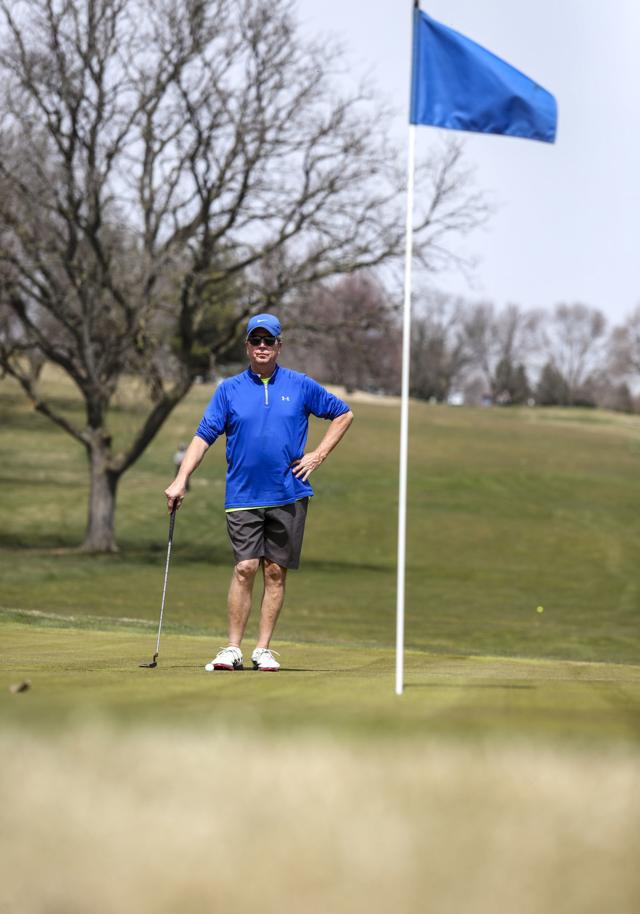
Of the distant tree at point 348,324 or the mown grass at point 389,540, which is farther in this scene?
the distant tree at point 348,324

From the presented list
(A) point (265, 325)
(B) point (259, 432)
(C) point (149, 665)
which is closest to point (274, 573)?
(B) point (259, 432)

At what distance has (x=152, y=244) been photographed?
29.0 meters

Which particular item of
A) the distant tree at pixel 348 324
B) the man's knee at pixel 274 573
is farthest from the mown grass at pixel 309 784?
the distant tree at pixel 348 324

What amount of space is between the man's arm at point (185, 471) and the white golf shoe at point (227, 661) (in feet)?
2.94

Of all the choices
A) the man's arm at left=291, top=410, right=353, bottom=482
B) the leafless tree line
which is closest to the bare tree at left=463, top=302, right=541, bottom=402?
the leafless tree line

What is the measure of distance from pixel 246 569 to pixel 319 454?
0.85 meters

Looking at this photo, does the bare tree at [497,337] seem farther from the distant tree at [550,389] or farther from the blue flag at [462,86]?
the blue flag at [462,86]

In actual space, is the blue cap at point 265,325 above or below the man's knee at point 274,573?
above

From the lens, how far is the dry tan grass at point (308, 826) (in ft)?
12.0

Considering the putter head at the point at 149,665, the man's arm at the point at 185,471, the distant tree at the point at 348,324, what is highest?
the distant tree at the point at 348,324

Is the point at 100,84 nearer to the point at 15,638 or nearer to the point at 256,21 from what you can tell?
the point at 256,21

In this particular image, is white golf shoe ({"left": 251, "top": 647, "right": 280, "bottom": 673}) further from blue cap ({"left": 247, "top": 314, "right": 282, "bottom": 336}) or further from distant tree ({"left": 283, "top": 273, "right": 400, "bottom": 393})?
distant tree ({"left": 283, "top": 273, "right": 400, "bottom": 393})

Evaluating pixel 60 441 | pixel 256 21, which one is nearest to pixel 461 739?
pixel 256 21

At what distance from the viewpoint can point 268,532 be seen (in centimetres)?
802
